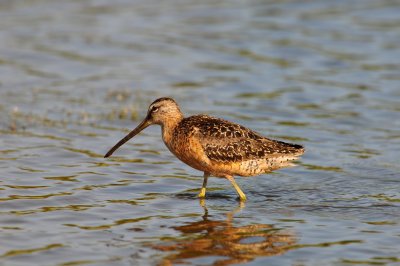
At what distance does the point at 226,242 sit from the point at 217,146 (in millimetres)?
1749

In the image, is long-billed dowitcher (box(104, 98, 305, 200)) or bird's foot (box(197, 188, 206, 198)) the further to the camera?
bird's foot (box(197, 188, 206, 198))

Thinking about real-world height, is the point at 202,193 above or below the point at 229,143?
below

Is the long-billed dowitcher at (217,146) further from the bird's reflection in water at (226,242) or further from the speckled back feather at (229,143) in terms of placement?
the bird's reflection in water at (226,242)

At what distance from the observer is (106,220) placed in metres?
7.63

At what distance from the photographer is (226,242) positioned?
7137mm

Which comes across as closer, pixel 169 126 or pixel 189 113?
pixel 169 126

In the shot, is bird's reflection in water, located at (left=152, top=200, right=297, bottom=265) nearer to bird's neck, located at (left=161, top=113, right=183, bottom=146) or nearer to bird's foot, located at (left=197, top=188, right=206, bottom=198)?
bird's foot, located at (left=197, top=188, right=206, bottom=198)

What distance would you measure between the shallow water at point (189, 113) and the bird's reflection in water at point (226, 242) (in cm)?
3

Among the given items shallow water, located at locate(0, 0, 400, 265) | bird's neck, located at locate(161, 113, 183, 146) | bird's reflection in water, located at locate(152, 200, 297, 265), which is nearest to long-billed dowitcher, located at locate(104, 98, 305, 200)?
bird's neck, located at locate(161, 113, 183, 146)

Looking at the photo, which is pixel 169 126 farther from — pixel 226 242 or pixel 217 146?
pixel 226 242

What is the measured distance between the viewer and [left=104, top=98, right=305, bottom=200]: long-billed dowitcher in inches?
339

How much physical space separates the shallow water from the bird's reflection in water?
27mm

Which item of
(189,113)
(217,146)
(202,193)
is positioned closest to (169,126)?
(217,146)

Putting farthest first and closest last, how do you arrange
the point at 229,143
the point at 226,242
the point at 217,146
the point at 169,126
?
the point at 169,126
the point at 229,143
the point at 217,146
the point at 226,242
